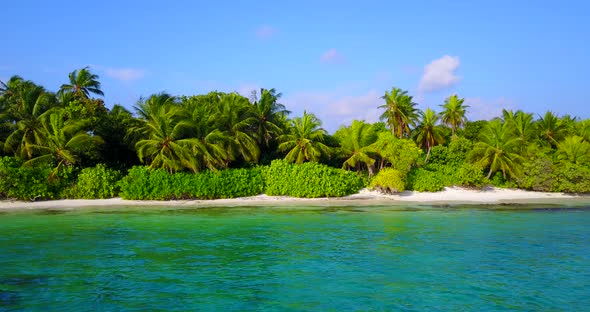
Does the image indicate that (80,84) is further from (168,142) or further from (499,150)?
(499,150)

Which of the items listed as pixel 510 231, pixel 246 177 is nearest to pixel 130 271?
pixel 510 231

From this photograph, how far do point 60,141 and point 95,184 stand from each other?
3252 mm

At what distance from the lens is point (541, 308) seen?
28.2 ft

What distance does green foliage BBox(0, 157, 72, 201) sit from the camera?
25.6 meters

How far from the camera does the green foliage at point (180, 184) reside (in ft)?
90.2

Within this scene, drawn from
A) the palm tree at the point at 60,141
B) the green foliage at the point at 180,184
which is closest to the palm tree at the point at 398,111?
the green foliage at the point at 180,184

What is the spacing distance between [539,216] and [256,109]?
63.2 feet

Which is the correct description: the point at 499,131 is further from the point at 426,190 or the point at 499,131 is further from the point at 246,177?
the point at 246,177

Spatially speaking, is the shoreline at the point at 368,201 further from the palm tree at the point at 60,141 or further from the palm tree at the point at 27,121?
the palm tree at the point at 27,121

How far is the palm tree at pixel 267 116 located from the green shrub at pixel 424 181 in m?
10.0

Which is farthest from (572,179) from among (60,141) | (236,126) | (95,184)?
(60,141)

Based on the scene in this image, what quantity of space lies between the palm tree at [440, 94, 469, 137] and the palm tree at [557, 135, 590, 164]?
35.8 ft

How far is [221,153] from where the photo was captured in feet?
91.7

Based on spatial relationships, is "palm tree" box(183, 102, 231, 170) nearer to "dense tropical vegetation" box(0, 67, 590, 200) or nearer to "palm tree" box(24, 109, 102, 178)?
"dense tropical vegetation" box(0, 67, 590, 200)
